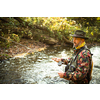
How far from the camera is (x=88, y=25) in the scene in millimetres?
13109

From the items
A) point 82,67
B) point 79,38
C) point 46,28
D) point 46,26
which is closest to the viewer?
point 82,67

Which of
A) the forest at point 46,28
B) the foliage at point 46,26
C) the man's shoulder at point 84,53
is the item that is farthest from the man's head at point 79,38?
the forest at point 46,28

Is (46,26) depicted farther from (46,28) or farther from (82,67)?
(82,67)

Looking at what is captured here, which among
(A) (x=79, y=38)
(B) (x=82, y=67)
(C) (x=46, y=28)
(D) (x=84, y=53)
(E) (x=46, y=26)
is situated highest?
(E) (x=46, y=26)

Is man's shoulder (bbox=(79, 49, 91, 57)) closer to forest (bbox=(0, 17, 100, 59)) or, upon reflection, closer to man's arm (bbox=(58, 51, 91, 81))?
man's arm (bbox=(58, 51, 91, 81))

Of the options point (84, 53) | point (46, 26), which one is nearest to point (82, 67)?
point (84, 53)

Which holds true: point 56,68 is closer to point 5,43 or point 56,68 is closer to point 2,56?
point 2,56

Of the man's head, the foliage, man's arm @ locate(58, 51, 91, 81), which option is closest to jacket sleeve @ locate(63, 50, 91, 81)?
man's arm @ locate(58, 51, 91, 81)

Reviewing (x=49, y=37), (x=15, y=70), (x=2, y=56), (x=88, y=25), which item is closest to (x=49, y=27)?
(x=49, y=37)

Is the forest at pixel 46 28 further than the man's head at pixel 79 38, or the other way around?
the forest at pixel 46 28

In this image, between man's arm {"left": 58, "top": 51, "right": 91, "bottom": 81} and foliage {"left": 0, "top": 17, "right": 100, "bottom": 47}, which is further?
foliage {"left": 0, "top": 17, "right": 100, "bottom": 47}

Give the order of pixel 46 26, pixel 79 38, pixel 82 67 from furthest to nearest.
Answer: pixel 46 26 < pixel 79 38 < pixel 82 67

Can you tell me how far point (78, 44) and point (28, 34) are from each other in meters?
9.78

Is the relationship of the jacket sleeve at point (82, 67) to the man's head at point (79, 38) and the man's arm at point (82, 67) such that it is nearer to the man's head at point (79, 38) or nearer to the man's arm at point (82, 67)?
the man's arm at point (82, 67)
